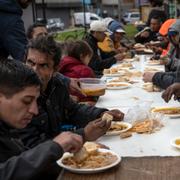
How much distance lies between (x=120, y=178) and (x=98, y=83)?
1.89 metres

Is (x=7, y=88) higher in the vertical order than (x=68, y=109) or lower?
higher

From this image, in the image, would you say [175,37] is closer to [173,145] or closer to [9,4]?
[9,4]

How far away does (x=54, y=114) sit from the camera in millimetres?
2451

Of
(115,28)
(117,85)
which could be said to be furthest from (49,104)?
(115,28)

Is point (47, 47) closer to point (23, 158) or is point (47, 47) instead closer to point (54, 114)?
point (54, 114)

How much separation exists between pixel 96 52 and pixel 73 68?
2416mm

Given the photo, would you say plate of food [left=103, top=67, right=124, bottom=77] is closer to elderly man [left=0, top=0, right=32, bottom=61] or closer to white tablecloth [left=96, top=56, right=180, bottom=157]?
elderly man [left=0, top=0, right=32, bottom=61]

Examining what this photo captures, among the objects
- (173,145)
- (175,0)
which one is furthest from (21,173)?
(175,0)

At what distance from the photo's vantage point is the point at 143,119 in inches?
98.1

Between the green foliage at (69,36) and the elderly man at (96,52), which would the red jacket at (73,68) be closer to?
the green foliage at (69,36)

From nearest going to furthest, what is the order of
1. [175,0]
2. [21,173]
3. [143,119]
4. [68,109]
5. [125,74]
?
[21,173], [143,119], [68,109], [125,74], [175,0]

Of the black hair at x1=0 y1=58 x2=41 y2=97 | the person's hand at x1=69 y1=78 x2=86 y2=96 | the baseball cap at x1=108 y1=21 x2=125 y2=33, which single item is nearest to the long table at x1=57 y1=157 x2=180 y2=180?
the black hair at x1=0 y1=58 x2=41 y2=97

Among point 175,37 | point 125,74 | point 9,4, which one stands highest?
point 9,4

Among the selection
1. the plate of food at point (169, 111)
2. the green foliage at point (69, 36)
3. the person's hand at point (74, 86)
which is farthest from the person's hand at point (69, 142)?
the green foliage at point (69, 36)
